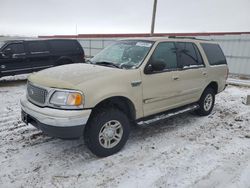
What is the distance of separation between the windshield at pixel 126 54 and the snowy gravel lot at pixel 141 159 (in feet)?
4.85

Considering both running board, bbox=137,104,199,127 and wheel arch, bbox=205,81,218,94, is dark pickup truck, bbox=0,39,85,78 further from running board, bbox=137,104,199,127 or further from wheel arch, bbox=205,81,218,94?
running board, bbox=137,104,199,127

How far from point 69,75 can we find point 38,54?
7.44 meters

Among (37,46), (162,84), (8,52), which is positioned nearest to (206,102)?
(162,84)

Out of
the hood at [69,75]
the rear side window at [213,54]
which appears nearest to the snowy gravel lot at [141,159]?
the hood at [69,75]

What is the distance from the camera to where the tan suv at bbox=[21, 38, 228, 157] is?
3.34 m

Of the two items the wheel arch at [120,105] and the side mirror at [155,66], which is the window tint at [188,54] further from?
the wheel arch at [120,105]

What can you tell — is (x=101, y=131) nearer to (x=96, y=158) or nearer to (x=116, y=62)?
(x=96, y=158)

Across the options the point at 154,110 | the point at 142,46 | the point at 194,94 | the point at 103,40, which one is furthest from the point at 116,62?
the point at 103,40

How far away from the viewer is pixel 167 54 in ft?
15.4

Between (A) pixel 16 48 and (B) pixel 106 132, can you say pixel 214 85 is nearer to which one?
(B) pixel 106 132

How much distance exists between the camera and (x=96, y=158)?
12.5 ft

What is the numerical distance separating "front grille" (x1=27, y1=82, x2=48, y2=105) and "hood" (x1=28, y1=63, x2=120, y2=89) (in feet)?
0.31

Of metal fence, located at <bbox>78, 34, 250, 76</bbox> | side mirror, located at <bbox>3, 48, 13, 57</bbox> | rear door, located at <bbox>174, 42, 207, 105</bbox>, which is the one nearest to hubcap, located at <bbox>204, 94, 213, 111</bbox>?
rear door, located at <bbox>174, 42, 207, 105</bbox>

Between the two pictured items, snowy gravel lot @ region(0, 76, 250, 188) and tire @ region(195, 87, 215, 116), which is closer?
snowy gravel lot @ region(0, 76, 250, 188)
